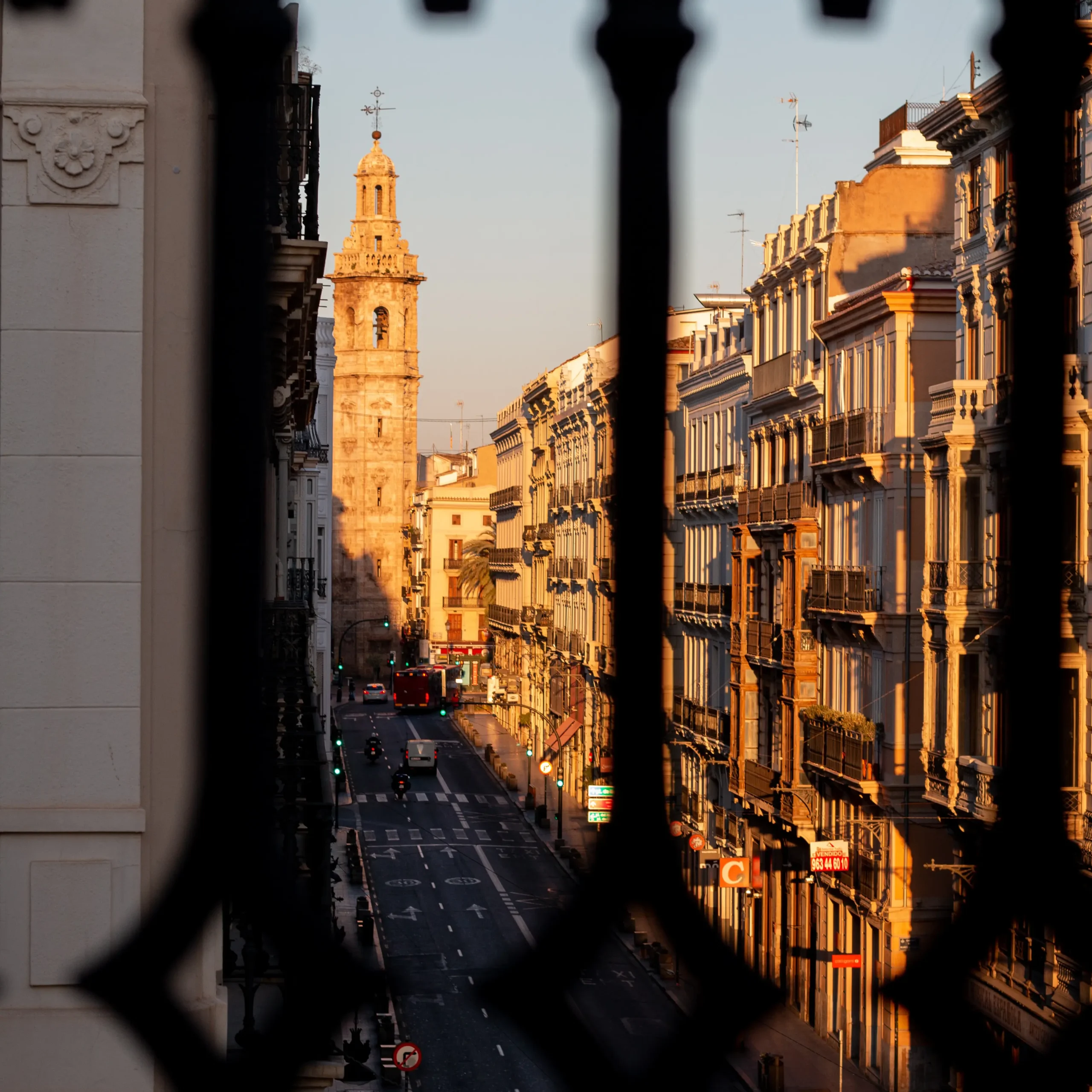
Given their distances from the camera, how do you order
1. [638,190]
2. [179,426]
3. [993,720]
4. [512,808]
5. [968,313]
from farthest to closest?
1. [512,808]
2. [968,313]
3. [993,720]
4. [179,426]
5. [638,190]

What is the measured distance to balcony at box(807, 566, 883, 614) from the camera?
37719 millimetres

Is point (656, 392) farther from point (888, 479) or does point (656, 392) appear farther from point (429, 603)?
point (429, 603)

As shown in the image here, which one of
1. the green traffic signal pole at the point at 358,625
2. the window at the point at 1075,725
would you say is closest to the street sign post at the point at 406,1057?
the window at the point at 1075,725

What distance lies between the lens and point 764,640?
44.6 meters

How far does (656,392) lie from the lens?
2.86 metres

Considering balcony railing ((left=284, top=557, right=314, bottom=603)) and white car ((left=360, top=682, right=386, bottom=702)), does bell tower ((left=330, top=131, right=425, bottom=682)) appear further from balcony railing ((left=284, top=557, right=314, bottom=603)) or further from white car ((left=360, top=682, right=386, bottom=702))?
balcony railing ((left=284, top=557, right=314, bottom=603))

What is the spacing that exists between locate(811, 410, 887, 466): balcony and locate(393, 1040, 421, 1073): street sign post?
51.2ft

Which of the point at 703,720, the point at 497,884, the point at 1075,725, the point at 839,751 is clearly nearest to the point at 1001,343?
the point at 1075,725

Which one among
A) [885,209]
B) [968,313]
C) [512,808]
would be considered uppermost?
[885,209]

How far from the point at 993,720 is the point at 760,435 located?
17874mm

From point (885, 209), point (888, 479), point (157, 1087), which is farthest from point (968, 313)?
point (157, 1087)

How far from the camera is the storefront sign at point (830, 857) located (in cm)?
3300

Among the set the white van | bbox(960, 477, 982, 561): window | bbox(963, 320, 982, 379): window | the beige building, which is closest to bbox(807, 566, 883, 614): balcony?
bbox(960, 477, 982, 561): window

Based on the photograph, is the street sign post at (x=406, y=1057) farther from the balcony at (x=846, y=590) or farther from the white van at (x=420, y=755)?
the white van at (x=420, y=755)
